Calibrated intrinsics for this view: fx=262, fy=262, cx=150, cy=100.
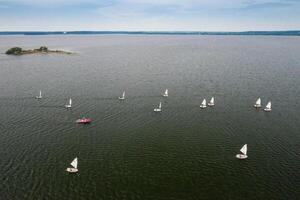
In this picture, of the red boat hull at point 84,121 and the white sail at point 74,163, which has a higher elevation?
the red boat hull at point 84,121

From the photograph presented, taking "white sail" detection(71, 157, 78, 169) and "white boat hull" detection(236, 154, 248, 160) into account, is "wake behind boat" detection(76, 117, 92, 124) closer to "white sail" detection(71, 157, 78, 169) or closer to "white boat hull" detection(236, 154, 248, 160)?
"white sail" detection(71, 157, 78, 169)

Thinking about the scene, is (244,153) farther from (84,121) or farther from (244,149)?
(84,121)

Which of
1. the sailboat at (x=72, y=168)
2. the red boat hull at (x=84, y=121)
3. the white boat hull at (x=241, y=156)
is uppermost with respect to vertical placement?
the red boat hull at (x=84, y=121)

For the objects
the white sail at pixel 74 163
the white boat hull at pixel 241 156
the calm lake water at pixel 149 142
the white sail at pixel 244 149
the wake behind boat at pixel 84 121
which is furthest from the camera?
the wake behind boat at pixel 84 121

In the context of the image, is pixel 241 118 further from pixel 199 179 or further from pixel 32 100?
pixel 32 100

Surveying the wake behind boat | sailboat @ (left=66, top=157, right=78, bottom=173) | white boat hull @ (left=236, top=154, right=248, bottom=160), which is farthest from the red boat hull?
white boat hull @ (left=236, top=154, right=248, bottom=160)

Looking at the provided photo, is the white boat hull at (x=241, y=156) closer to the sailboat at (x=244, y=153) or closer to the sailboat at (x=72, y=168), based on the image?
the sailboat at (x=244, y=153)

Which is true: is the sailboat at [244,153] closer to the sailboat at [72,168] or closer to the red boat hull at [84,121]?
the sailboat at [72,168]

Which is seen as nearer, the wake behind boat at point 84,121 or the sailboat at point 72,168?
the sailboat at point 72,168

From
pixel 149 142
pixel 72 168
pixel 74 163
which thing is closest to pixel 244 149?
pixel 149 142

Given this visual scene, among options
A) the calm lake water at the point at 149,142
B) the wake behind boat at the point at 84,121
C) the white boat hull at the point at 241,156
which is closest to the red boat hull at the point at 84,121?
the wake behind boat at the point at 84,121

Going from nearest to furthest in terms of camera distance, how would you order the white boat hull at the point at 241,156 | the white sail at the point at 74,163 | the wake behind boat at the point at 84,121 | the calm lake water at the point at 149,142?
1. the calm lake water at the point at 149,142
2. the white sail at the point at 74,163
3. the white boat hull at the point at 241,156
4. the wake behind boat at the point at 84,121
